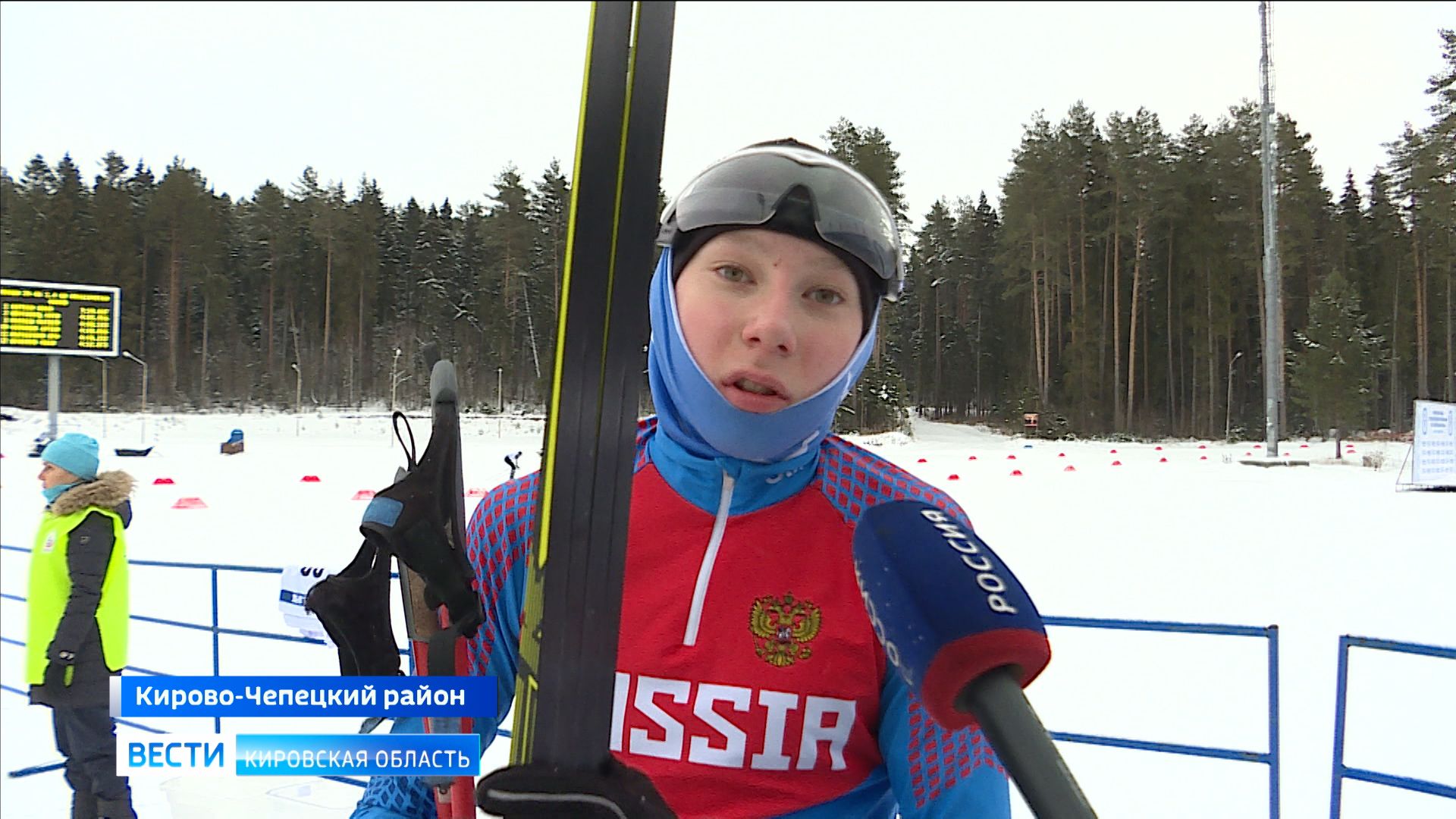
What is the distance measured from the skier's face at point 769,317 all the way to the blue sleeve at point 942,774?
129mm

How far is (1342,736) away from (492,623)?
1.49 meters

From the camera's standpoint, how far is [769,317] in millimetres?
357

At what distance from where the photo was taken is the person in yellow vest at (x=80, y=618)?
145 cm

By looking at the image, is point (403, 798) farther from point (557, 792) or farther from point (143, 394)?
point (143, 394)

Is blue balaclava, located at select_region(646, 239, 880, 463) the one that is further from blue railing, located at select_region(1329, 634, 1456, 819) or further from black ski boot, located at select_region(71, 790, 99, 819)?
black ski boot, located at select_region(71, 790, 99, 819)

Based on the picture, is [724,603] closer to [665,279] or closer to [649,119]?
[665,279]

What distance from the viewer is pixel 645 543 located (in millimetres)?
424

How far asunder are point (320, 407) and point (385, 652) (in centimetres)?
94

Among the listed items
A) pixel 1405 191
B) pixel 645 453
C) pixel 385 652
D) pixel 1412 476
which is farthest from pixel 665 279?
pixel 1412 476

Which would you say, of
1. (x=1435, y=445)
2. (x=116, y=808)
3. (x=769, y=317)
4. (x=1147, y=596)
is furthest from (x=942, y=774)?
(x=1147, y=596)

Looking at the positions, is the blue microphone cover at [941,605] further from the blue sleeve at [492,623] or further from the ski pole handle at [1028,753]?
the blue sleeve at [492,623]

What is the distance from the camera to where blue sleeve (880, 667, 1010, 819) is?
0.36 metres
